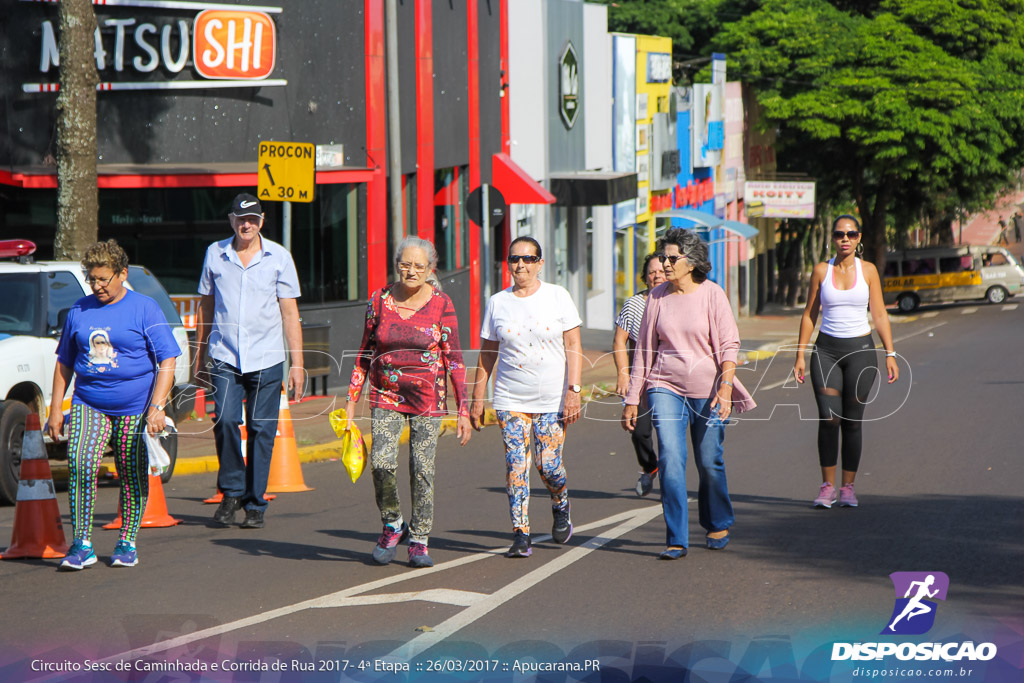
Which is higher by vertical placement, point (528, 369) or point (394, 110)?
point (394, 110)

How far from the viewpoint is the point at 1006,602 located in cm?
648

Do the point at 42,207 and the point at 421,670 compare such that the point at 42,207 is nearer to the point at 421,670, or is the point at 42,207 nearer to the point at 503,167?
the point at 503,167

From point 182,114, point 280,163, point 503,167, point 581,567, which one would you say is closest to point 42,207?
point 182,114

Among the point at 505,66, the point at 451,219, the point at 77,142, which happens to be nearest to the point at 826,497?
the point at 77,142

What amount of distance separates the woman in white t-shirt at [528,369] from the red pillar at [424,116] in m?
12.4

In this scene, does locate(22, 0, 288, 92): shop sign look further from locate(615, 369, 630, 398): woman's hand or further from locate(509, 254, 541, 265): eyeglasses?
locate(615, 369, 630, 398): woman's hand

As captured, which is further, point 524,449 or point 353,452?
point 353,452

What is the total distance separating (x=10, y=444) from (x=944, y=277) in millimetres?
42539

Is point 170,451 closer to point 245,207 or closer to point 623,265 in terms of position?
point 245,207

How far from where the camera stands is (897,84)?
41.4 m

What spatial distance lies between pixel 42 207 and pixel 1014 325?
92.0 feet

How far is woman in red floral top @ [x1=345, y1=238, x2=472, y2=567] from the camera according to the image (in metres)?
7.45

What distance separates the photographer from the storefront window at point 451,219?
21.9 m

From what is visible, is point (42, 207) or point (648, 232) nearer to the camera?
point (42, 207)
